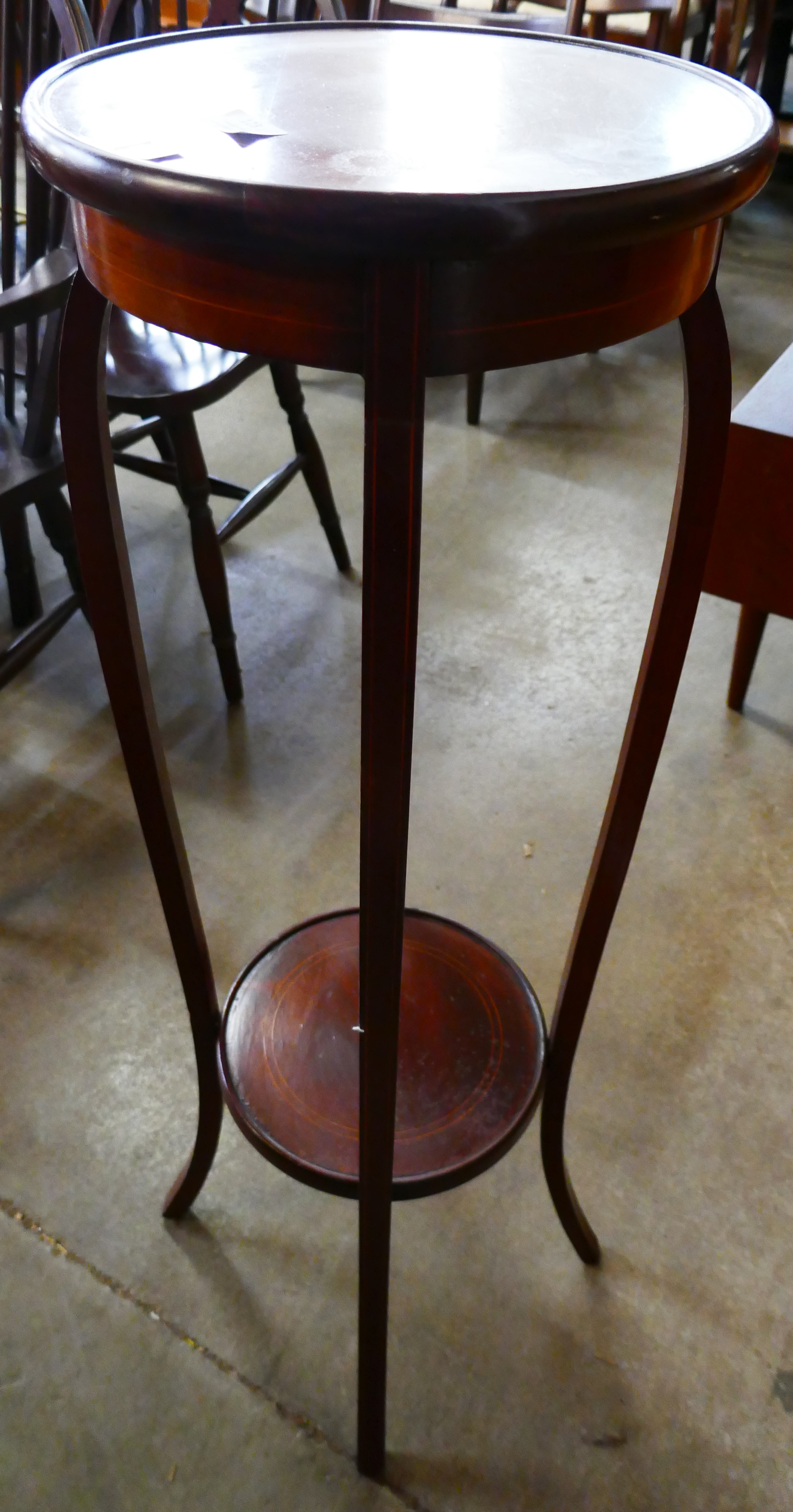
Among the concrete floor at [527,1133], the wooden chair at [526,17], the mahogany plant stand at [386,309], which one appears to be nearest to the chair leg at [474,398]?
the wooden chair at [526,17]

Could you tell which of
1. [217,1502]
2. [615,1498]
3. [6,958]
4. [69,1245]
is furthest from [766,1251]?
[6,958]

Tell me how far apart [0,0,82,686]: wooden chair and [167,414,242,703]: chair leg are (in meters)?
0.18

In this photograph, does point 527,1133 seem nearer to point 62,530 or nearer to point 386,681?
point 386,681

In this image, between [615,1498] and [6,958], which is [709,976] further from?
[6,958]

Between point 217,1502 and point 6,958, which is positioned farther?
point 6,958

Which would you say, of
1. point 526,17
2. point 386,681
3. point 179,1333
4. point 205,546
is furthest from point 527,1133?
point 526,17

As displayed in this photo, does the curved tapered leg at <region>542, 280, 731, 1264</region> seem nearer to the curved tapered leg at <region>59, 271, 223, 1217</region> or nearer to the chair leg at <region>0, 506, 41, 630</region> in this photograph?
the curved tapered leg at <region>59, 271, 223, 1217</region>

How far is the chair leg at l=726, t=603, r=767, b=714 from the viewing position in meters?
1.64

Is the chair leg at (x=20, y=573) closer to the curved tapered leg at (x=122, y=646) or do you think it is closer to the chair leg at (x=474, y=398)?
the curved tapered leg at (x=122, y=646)

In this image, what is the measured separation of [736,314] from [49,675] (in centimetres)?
216

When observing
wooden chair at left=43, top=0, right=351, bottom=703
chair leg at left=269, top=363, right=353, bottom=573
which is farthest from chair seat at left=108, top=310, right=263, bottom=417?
chair leg at left=269, top=363, right=353, bottom=573

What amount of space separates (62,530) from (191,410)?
34 centimetres

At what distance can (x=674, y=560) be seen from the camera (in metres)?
0.73

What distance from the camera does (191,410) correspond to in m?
1.45
